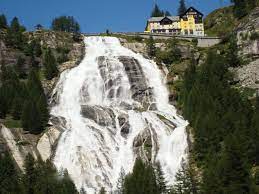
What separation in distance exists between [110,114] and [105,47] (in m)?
42.3

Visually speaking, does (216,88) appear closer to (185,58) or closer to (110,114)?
(110,114)

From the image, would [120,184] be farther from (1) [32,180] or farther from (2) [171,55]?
(2) [171,55]

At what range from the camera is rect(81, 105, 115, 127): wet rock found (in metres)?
97.3

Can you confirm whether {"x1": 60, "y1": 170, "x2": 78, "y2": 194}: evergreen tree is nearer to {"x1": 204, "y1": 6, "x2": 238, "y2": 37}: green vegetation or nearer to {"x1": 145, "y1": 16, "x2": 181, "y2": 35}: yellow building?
{"x1": 204, "y1": 6, "x2": 238, "y2": 37}: green vegetation

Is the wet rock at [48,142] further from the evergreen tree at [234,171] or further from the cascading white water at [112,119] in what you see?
the evergreen tree at [234,171]

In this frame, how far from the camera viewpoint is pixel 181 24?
16612 cm

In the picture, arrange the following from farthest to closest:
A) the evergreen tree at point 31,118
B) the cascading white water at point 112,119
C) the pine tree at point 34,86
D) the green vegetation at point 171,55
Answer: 1. the green vegetation at point 171,55
2. the pine tree at point 34,86
3. the evergreen tree at point 31,118
4. the cascading white water at point 112,119

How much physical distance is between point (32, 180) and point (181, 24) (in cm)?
9789

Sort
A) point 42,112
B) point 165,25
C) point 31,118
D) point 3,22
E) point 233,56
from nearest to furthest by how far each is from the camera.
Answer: point 31,118 < point 42,112 < point 233,56 < point 3,22 < point 165,25

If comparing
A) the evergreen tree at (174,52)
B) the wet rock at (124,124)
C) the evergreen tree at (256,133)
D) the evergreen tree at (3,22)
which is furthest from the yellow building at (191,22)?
the evergreen tree at (256,133)

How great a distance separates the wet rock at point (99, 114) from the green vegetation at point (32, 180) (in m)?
17.4

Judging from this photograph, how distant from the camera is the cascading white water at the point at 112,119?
87.5m

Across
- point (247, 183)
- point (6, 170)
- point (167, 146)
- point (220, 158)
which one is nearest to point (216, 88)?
point (167, 146)

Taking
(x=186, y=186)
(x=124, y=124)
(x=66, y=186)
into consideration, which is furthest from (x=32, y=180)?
(x=124, y=124)
